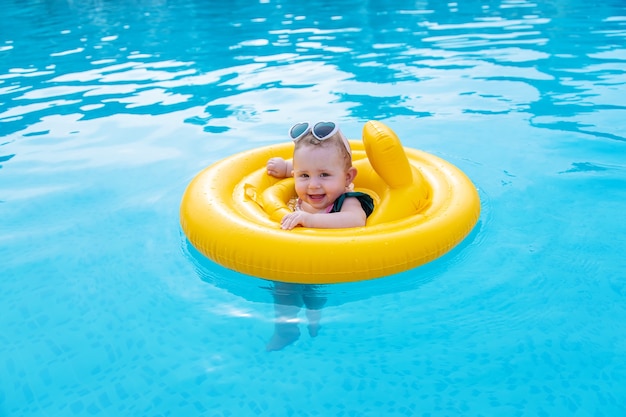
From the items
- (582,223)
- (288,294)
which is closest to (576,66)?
(582,223)

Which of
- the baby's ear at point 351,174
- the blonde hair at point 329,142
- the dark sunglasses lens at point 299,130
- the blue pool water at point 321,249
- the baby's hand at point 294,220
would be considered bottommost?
the blue pool water at point 321,249

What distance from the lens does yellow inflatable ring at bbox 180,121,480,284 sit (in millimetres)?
3184

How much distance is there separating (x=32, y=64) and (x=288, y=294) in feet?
24.5

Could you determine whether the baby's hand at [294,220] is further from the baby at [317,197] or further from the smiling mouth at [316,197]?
the smiling mouth at [316,197]

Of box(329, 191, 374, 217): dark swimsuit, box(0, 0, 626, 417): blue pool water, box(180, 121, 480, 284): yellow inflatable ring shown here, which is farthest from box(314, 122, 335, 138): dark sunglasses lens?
box(0, 0, 626, 417): blue pool water

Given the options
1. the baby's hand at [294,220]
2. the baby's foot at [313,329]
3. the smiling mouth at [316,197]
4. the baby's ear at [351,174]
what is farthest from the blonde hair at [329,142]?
the baby's foot at [313,329]

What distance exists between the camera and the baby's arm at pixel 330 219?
339 cm

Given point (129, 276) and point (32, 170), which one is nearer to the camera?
point (129, 276)

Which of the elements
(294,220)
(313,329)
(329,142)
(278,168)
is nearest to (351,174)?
(329,142)

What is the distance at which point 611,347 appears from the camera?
9.32ft

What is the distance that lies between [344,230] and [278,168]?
1.05 meters

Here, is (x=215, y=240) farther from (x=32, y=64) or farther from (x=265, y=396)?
(x=32, y=64)

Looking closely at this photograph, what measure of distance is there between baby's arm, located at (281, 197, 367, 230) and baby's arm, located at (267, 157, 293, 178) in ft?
2.54

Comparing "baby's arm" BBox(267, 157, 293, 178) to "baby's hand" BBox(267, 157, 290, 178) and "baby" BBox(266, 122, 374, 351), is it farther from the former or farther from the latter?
"baby" BBox(266, 122, 374, 351)
